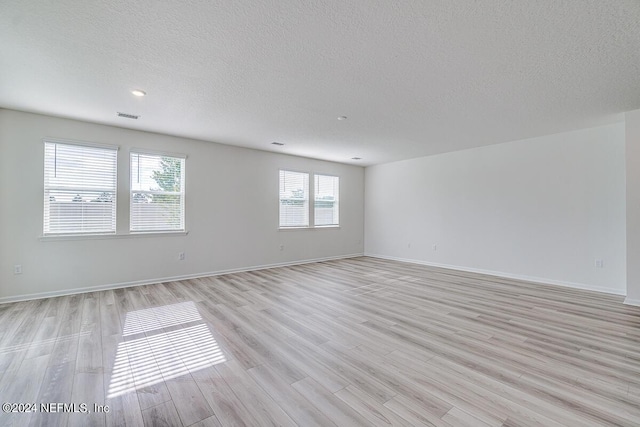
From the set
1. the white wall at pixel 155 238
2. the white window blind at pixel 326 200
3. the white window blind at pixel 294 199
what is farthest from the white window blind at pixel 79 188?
the white window blind at pixel 326 200

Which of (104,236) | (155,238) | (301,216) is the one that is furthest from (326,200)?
Answer: (104,236)

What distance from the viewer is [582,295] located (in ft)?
13.4

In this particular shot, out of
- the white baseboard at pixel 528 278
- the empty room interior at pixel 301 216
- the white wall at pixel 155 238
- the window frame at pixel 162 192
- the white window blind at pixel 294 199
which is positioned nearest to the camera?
the empty room interior at pixel 301 216

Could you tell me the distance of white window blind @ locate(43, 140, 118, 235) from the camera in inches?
157

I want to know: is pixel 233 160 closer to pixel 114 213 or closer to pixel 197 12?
pixel 114 213

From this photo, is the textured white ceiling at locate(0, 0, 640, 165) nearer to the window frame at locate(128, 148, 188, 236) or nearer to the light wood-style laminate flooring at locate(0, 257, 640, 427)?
the window frame at locate(128, 148, 188, 236)

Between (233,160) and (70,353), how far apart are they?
4033 mm

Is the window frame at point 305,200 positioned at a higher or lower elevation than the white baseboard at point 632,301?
higher

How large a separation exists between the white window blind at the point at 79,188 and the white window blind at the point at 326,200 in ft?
13.8

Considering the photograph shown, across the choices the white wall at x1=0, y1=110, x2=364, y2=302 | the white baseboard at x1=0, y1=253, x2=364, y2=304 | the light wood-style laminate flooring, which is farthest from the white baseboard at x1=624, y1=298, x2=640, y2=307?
the white baseboard at x1=0, y1=253, x2=364, y2=304

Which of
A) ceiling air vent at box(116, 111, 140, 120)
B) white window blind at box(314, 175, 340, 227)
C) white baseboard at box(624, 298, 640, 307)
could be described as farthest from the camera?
white window blind at box(314, 175, 340, 227)

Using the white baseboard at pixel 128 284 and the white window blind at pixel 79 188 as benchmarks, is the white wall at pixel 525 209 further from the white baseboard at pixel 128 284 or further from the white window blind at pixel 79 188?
the white window blind at pixel 79 188

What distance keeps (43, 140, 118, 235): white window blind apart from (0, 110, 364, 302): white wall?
10cm

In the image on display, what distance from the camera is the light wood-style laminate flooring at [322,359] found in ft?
5.44
